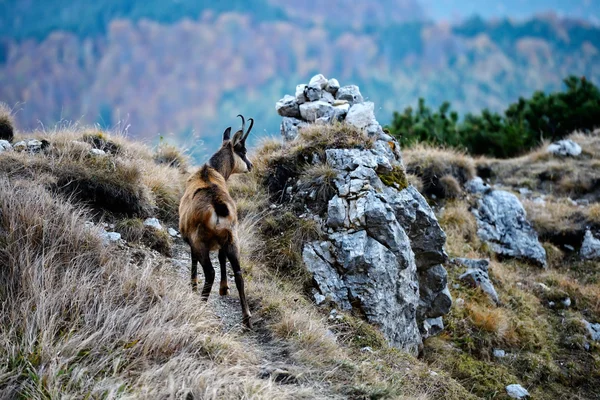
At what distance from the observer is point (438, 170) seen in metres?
12.4

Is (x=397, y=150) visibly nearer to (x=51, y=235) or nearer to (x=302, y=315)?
(x=302, y=315)

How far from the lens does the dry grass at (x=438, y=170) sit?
39.9 ft

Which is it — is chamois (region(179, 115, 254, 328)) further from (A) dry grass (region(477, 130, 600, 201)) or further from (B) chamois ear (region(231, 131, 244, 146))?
(A) dry grass (region(477, 130, 600, 201))

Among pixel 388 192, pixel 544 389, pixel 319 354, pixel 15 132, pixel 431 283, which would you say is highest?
pixel 15 132

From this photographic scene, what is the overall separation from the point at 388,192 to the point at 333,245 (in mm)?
1299

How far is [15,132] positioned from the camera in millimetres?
9234

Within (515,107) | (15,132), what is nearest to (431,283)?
(15,132)

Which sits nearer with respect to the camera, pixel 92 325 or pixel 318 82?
pixel 92 325

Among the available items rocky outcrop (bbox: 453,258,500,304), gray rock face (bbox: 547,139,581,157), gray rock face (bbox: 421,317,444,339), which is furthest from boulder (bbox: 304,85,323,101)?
gray rock face (bbox: 547,139,581,157)

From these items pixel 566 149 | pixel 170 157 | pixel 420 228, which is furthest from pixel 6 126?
pixel 566 149

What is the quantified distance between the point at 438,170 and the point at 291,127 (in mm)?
4401

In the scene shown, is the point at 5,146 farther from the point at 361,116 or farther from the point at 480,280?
the point at 480,280

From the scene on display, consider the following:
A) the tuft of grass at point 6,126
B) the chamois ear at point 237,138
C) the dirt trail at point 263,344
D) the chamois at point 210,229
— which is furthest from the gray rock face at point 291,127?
the tuft of grass at point 6,126

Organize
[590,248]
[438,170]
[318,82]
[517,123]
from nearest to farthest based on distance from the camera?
[318,82] < [590,248] < [438,170] < [517,123]
